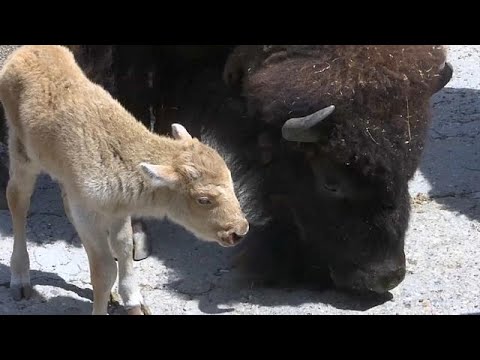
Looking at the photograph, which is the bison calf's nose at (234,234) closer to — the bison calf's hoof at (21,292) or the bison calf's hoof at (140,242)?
the bison calf's hoof at (21,292)

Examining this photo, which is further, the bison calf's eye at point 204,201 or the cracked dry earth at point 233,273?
the cracked dry earth at point 233,273

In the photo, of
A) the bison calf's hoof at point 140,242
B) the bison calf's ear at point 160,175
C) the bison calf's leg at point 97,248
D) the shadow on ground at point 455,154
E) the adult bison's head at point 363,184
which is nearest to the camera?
the bison calf's ear at point 160,175

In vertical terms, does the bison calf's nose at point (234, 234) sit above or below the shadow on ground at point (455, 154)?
above

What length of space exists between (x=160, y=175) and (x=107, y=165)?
26 centimetres

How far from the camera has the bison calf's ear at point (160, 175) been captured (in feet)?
11.0

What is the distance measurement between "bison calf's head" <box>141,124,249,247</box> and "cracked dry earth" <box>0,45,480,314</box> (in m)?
0.78

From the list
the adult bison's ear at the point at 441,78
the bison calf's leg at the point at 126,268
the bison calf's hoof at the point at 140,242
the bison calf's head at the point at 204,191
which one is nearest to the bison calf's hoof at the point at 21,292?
the bison calf's leg at the point at 126,268

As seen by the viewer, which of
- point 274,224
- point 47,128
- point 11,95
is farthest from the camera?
point 274,224

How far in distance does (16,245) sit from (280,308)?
51.6 inches

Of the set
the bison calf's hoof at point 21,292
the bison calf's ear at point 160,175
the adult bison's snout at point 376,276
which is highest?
the bison calf's ear at point 160,175

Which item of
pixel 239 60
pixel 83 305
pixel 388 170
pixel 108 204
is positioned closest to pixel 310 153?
pixel 388 170

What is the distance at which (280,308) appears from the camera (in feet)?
13.4

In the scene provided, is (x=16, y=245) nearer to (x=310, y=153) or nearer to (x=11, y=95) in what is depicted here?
(x=11, y=95)

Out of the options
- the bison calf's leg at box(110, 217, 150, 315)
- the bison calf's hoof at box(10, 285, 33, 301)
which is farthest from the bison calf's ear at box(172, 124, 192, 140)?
the bison calf's hoof at box(10, 285, 33, 301)
